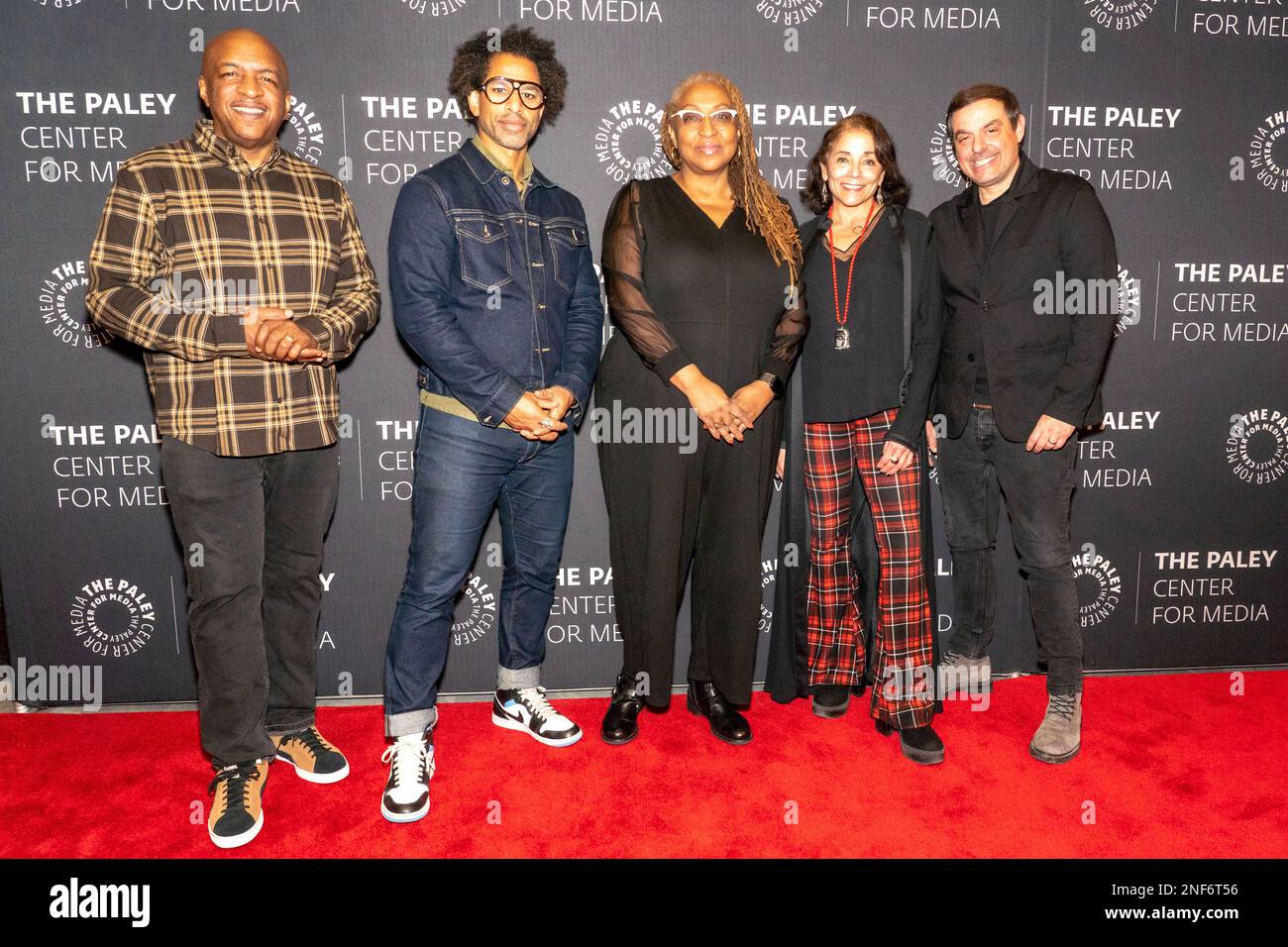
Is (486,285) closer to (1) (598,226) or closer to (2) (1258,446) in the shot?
(1) (598,226)

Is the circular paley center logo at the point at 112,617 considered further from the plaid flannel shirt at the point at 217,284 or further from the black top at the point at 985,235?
the black top at the point at 985,235

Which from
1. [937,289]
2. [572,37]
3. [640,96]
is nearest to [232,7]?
[572,37]

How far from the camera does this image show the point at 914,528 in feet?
8.95

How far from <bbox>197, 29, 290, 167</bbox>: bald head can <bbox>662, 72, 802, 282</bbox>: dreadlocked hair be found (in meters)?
1.12

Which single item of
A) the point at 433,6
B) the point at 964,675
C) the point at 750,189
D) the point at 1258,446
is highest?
the point at 433,6

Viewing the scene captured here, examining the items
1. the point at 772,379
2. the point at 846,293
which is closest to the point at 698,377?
the point at 772,379

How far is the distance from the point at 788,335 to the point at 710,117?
680 millimetres

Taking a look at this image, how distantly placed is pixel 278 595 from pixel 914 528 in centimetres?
195

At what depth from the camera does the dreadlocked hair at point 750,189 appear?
2621 mm

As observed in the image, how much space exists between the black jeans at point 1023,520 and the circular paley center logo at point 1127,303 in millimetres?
840

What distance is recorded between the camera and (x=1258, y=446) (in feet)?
11.0

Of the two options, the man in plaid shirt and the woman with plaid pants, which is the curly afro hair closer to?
the man in plaid shirt

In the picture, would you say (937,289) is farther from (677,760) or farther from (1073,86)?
(677,760)

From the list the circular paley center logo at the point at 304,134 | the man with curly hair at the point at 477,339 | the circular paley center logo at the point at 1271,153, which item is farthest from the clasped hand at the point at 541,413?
the circular paley center logo at the point at 1271,153
